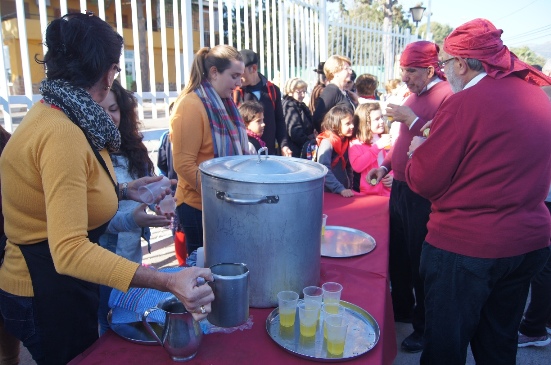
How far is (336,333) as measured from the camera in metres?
1.16

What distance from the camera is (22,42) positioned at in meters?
2.90

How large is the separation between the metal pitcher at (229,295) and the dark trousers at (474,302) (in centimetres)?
92

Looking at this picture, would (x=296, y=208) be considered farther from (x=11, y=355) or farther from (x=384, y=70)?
(x=384, y=70)

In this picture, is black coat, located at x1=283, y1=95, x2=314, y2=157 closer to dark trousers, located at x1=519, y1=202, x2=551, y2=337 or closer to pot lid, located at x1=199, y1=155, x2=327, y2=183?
dark trousers, located at x1=519, y1=202, x2=551, y2=337

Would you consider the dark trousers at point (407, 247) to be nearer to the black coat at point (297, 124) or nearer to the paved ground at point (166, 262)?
the paved ground at point (166, 262)

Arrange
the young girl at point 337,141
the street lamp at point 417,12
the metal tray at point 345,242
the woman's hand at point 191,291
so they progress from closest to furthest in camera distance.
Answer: the woman's hand at point 191,291 → the metal tray at point 345,242 → the young girl at point 337,141 → the street lamp at point 417,12

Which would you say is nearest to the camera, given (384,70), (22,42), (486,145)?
(486,145)

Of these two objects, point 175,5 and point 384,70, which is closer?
point 175,5

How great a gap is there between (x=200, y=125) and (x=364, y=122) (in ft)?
5.40

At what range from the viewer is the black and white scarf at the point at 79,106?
3.71 ft

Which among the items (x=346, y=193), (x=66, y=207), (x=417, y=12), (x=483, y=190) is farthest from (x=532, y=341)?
(x=417, y=12)

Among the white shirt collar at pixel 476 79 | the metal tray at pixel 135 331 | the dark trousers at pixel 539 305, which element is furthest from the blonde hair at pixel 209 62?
the dark trousers at pixel 539 305

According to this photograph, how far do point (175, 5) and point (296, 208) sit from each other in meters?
3.18

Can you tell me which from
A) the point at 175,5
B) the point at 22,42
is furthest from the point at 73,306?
the point at 175,5
